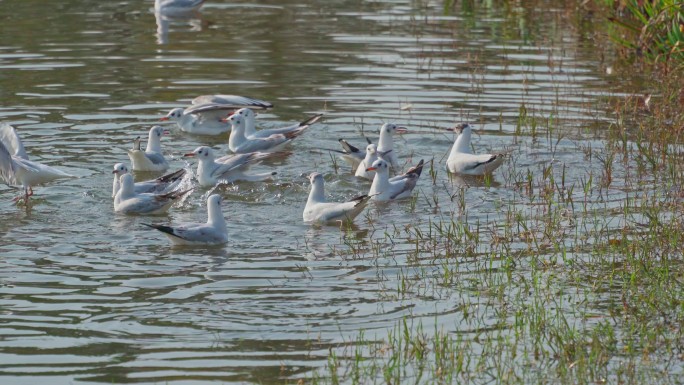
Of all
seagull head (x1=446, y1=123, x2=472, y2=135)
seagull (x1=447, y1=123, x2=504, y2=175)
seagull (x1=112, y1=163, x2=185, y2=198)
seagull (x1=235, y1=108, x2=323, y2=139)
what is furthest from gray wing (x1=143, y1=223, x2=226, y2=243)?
seagull (x1=235, y1=108, x2=323, y2=139)

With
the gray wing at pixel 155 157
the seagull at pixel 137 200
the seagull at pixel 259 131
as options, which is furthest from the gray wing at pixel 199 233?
the seagull at pixel 259 131

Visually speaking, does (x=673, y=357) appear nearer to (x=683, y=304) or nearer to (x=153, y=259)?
(x=683, y=304)

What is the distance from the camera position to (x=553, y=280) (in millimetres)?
8758

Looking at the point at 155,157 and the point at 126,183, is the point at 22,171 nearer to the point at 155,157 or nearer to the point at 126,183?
the point at 126,183

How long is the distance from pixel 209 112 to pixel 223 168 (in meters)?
2.36

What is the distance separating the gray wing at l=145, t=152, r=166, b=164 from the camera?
524 inches

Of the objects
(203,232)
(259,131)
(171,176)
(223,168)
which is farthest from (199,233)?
(259,131)

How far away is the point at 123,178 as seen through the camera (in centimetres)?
1148

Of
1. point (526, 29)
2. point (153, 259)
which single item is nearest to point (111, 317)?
point (153, 259)

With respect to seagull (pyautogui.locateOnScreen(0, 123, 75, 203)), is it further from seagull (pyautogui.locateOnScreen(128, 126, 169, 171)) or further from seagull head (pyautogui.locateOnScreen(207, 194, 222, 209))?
seagull head (pyautogui.locateOnScreen(207, 194, 222, 209))

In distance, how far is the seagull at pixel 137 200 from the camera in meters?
11.4

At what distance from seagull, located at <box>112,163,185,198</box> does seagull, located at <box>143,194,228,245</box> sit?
69.6 inches

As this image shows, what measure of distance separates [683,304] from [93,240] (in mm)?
4785

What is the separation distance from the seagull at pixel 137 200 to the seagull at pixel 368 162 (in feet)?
7.05
